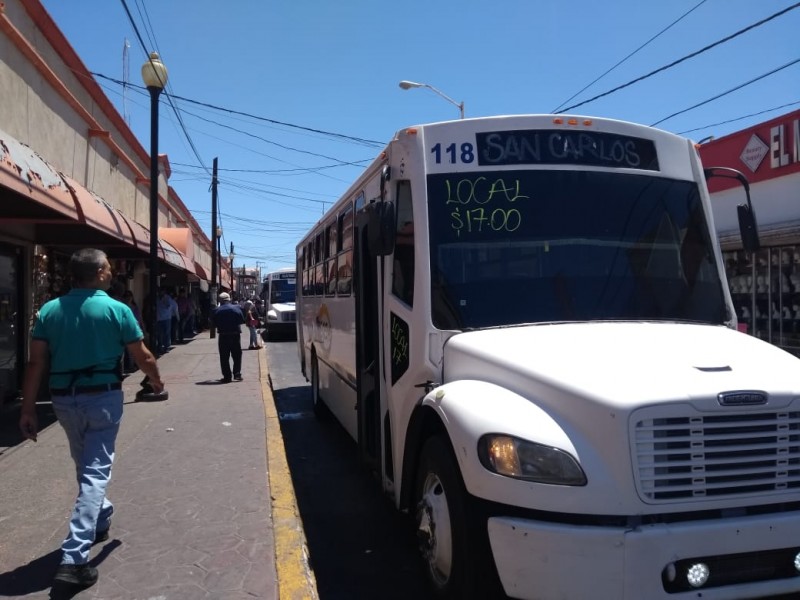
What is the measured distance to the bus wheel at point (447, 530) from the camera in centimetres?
309

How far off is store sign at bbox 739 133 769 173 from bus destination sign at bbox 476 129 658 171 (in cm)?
1116

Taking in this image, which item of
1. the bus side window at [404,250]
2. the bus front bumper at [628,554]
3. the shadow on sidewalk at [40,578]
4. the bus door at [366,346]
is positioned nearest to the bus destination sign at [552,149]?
the bus side window at [404,250]

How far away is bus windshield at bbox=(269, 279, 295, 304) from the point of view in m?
26.7

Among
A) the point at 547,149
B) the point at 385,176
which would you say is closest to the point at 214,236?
the point at 385,176

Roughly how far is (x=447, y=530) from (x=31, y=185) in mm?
5469

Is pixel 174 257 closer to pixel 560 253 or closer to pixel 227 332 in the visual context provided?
pixel 227 332

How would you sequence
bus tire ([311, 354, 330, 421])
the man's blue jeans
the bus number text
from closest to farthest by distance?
the man's blue jeans, the bus number text, bus tire ([311, 354, 330, 421])

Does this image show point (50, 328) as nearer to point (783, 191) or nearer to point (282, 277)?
point (783, 191)

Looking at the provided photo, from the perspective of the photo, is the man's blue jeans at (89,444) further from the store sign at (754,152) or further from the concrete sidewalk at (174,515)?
the store sign at (754,152)

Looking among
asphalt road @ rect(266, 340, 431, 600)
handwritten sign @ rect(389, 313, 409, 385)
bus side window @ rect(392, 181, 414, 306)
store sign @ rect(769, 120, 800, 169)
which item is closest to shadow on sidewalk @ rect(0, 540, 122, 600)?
asphalt road @ rect(266, 340, 431, 600)

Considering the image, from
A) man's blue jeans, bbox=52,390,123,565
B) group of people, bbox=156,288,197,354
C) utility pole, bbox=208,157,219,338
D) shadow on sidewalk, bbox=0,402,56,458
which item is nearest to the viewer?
man's blue jeans, bbox=52,390,123,565

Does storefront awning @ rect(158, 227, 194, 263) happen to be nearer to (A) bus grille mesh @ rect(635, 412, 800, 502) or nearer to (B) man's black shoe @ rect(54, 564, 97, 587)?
(B) man's black shoe @ rect(54, 564, 97, 587)

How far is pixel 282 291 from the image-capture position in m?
26.8

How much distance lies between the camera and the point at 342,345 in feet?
23.0
